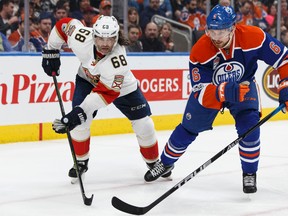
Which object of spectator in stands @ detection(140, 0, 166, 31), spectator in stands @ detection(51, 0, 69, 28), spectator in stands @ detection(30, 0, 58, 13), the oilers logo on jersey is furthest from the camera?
spectator in stands @ detection(140, 0, 166, 31)

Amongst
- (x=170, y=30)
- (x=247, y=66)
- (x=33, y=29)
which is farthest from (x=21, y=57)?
(x=247, y=66)

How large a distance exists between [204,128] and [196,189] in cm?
36

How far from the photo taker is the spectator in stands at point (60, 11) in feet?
20.7

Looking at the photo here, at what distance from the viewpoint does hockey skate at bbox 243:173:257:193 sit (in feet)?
11.7

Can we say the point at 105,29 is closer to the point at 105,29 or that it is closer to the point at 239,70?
the point at 105,29

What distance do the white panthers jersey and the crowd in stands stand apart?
1.90 metres

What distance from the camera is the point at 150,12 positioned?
23.6ft

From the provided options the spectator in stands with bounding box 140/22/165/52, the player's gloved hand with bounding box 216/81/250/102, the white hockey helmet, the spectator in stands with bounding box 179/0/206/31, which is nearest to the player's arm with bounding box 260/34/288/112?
the player's gloved hand with bounding box 216/81/250/102

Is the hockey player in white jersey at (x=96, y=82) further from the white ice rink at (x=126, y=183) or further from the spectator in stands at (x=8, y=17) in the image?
the spectator in stands at (x=8, y=17)

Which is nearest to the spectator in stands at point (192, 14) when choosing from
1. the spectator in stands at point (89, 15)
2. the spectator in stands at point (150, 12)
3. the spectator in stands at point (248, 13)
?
the spectator in stands at point (150, 12)

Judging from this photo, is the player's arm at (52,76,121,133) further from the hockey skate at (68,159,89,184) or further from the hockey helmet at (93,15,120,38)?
the hockey skate at (68,159,89,184)

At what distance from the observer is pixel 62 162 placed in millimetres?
4730

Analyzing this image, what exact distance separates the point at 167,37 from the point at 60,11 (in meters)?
1.28

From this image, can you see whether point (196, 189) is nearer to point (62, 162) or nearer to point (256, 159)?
point (256, 159)
